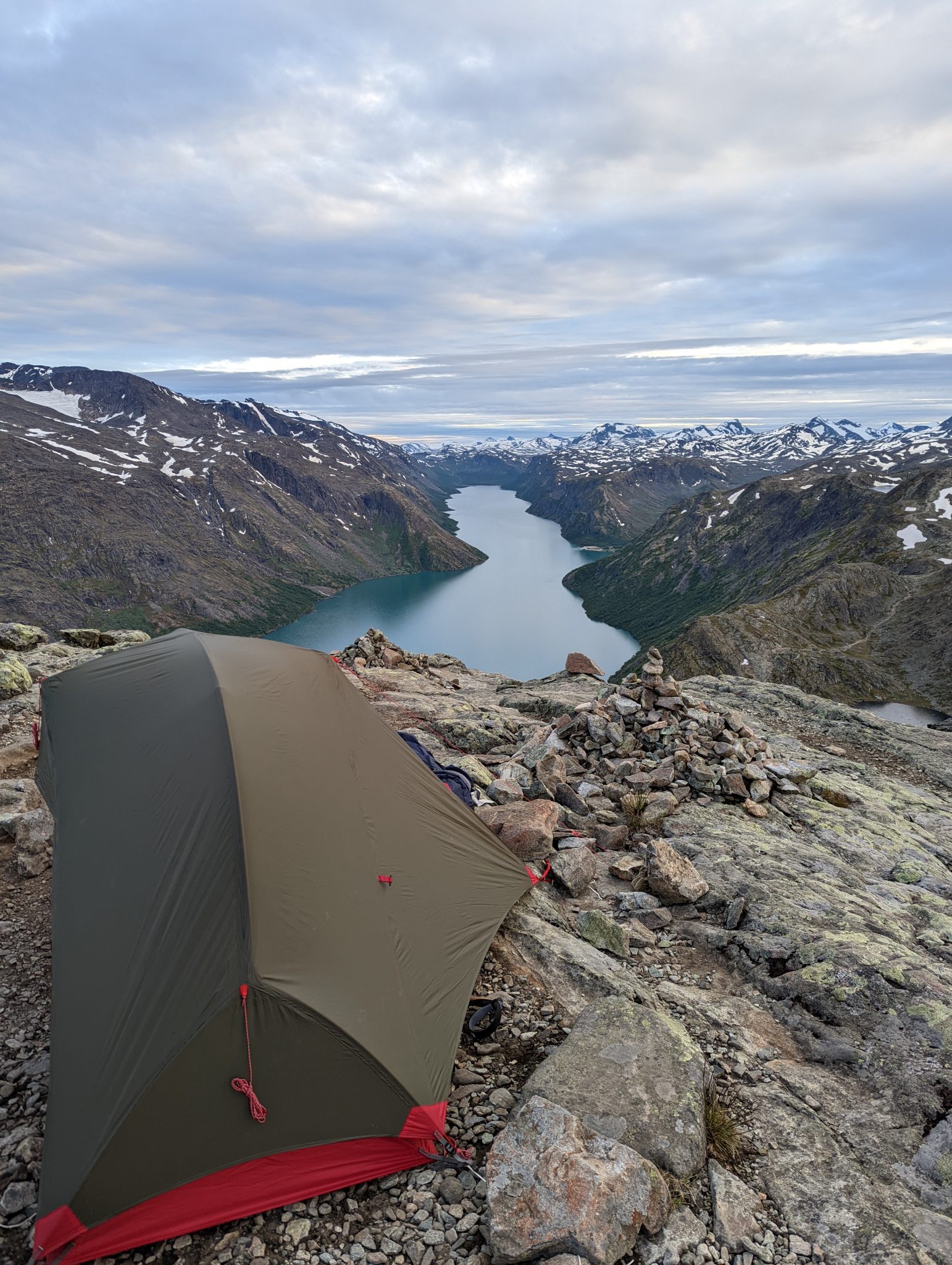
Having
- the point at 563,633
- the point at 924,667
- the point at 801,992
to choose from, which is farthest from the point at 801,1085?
the point at 563,633

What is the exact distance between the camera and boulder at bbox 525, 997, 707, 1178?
5875 millimetres

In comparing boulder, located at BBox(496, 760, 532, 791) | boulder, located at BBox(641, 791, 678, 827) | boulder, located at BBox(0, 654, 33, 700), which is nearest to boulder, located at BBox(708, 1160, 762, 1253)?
boulder, located at BBox(641, 791, 678, 827)

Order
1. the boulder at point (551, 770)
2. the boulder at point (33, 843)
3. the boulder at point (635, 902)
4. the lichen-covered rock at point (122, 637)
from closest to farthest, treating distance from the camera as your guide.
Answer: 1. the boulder at point (33, 843)
2. the boulder at point (635, 902)
3. the boulder at point (551, 770)
4. the lichen-covered rock at point (122, 637)

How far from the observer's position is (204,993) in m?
6.17

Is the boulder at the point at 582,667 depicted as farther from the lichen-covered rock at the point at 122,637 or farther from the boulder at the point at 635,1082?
the boulder at the point at 635,1082

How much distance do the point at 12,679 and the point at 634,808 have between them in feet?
60.4

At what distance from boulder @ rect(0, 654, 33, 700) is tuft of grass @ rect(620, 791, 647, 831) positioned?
1791cm

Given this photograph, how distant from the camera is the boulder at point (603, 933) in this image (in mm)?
9578

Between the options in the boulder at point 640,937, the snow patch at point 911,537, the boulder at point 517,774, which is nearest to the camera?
the boulder at point 640,937

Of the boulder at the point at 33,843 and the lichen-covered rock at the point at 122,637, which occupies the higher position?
the boulder at the point at 33,843

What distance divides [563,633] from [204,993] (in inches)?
7067

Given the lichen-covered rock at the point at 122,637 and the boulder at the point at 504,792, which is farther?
the lichen-covered rock at the point at 122,637

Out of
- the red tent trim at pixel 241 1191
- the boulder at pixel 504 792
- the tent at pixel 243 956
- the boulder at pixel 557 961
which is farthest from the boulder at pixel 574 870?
the red tent trim at pixel 241 1191

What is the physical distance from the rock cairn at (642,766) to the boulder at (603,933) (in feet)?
8.73
